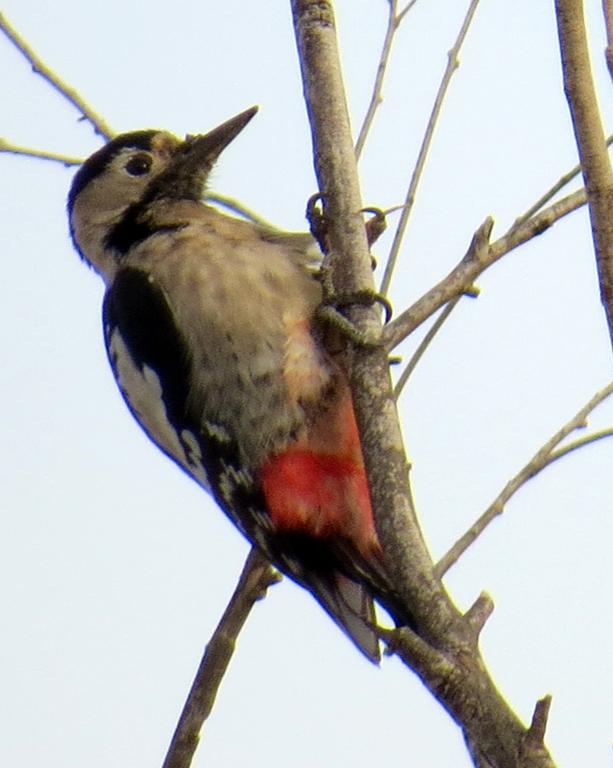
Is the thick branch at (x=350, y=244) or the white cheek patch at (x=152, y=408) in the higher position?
the white cheek patch at (x=152, y=408)

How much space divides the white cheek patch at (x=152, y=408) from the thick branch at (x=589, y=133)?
2.17m

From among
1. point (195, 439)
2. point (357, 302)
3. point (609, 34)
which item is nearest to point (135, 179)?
point (195, 439)

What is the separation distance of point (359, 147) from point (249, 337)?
0.68 meters

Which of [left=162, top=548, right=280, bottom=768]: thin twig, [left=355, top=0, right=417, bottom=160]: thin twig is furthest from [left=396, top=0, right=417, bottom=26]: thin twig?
[left=162, top=548, right=280, bottom=768]: thin twig

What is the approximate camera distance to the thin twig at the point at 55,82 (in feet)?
11.3

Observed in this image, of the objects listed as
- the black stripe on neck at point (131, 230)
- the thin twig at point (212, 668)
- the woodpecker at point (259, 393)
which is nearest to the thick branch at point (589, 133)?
the thin twig at point (212, 668)

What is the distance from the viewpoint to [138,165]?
4.52 meters

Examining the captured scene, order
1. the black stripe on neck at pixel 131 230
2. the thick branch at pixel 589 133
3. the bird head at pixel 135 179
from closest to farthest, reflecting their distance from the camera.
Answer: the thick branch at pixel 589 133, the black stripe on neck at pixel 131 230, the bird head at pixel 135 179

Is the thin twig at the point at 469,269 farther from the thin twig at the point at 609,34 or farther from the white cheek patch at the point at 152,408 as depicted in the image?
the white cheek patch at the point at 152,408

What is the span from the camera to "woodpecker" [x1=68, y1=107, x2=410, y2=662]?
3.60 m

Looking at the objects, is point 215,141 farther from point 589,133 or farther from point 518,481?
point 589,133

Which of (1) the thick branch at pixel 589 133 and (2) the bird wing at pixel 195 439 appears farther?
(2) the bird wing at pixel 195 439

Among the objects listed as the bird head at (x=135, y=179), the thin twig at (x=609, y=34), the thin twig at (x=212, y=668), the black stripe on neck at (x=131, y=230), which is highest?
the bird head at (x=135, y=179)

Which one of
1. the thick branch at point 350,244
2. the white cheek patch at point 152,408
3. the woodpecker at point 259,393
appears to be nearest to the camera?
the thick branch at point 350,244
